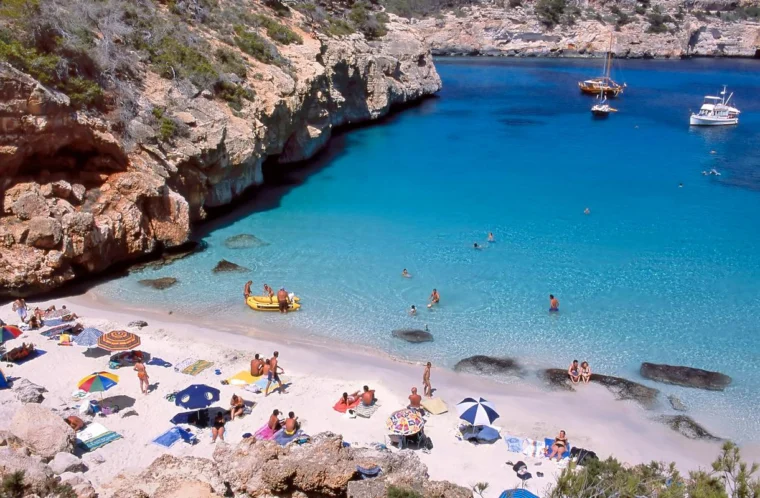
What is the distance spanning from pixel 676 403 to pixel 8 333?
58.9 feet

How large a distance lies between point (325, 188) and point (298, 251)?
903 cm

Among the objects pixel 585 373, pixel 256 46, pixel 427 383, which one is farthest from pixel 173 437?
pixel 256 46

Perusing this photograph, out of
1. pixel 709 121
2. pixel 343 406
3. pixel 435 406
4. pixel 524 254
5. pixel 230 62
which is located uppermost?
pixel 230 62

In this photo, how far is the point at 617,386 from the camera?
671 inches

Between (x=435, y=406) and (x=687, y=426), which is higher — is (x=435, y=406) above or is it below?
above

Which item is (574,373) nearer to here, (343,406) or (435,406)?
(435,406)

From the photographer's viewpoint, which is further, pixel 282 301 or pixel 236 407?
pixel 282 301

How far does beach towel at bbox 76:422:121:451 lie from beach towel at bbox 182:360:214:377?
3.17 meters

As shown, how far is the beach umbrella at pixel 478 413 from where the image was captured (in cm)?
1448

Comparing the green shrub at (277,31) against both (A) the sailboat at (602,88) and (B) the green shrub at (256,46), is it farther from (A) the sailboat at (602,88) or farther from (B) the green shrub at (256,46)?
(A) the sailboat at (602,88)

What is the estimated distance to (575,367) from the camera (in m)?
17.3

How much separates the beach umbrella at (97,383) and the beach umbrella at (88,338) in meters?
1.86

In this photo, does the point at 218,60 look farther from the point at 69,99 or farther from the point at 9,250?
the point at 9,250

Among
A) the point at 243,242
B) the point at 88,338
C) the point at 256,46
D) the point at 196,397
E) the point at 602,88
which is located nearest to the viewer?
the point at 196,397
